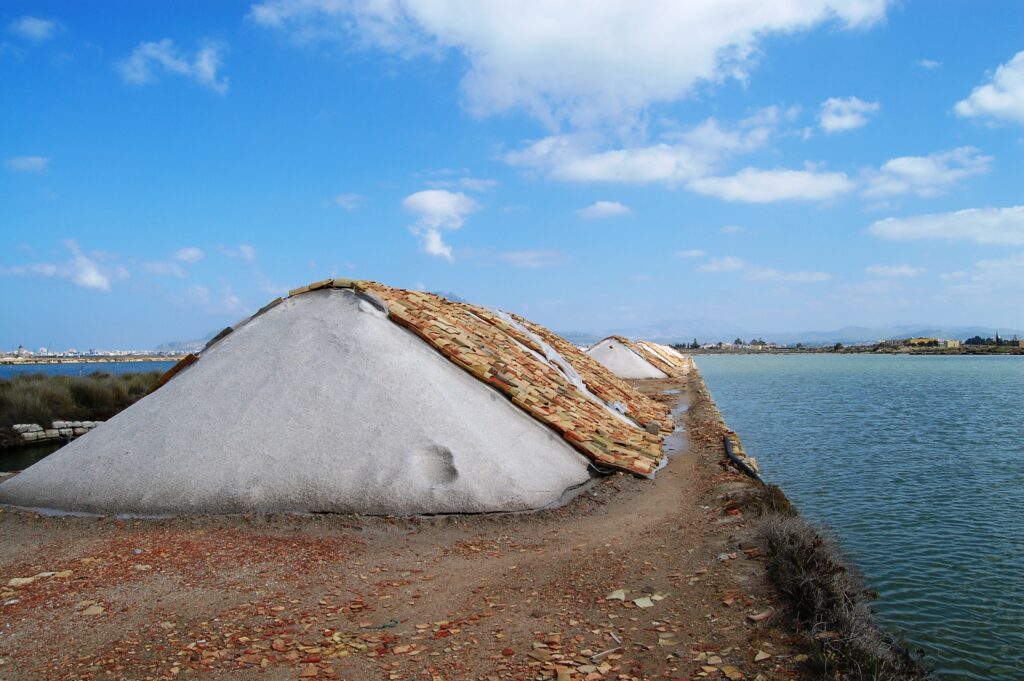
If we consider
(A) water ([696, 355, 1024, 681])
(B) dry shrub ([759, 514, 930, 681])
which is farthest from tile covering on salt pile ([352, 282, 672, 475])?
(B) dry shrub ([759, 514, 930, 681])

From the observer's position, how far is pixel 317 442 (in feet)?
22.3

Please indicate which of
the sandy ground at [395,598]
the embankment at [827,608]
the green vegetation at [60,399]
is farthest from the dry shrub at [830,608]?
the green vegetation at [60,399]

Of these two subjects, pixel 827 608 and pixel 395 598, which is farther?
pixel 395 598

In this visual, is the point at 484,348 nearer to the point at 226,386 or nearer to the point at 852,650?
the point at 226,386

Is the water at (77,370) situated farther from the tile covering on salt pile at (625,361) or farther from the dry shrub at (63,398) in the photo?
the tile covering on salt pile at (625,361)

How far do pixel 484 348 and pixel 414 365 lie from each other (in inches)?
80.5

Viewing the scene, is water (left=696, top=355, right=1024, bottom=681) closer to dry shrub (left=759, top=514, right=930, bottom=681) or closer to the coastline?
dry shrub (left=759, top=514, right=930, bottom=681)

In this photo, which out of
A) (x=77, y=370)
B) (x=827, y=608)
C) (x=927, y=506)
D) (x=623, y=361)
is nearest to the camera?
(x=827, y=608)

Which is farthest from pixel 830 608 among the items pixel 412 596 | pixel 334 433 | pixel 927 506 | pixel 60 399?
pixel 60 399

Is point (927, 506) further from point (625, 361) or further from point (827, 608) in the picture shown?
point (625, 361)

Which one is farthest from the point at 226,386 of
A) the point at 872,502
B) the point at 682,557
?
the point at 872,502

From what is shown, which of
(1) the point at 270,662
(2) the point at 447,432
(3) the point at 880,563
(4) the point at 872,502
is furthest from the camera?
(4) the point at 872,502

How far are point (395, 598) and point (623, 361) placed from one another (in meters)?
26.1

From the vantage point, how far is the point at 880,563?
6.14 meters
